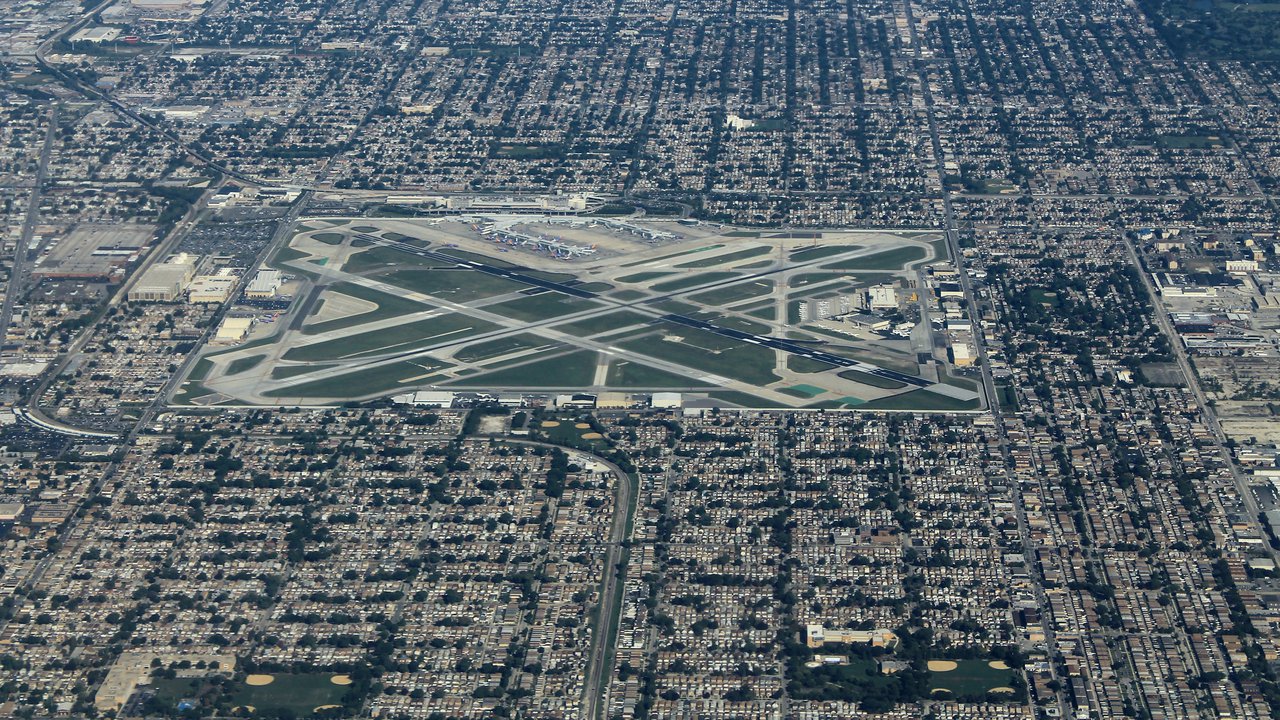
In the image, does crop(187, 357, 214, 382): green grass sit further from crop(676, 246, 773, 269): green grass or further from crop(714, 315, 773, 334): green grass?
crop(676, 246, 773, 269): green grass

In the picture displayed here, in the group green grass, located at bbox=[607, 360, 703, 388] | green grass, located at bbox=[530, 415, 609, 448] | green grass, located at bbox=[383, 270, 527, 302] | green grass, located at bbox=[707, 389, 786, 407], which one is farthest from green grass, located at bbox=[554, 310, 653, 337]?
green grass, located at bbox=[530, 415, 609, 448]

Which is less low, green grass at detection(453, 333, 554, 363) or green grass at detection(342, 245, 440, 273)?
green grass at detection(453, 333, 554, 363)

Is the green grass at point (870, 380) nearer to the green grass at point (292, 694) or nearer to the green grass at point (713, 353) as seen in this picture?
the green grass at point (713, 353)

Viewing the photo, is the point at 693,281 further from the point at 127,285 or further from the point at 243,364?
the point at 127,285

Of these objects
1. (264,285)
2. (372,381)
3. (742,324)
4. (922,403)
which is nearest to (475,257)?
(264,285)

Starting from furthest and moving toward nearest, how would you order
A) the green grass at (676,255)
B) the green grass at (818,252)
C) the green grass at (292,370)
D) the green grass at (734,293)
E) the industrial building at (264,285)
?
the green grass at (676,255)
the green grass at (818,252)
the industrial building at (264,285)
the green grass at (734,293)
the green grass at (292,370)

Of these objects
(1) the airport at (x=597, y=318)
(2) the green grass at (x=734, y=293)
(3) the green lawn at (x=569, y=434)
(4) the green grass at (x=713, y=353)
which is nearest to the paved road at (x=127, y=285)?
(1) the airport at (x=597, y=318)

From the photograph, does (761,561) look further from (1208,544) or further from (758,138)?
(758,138)
